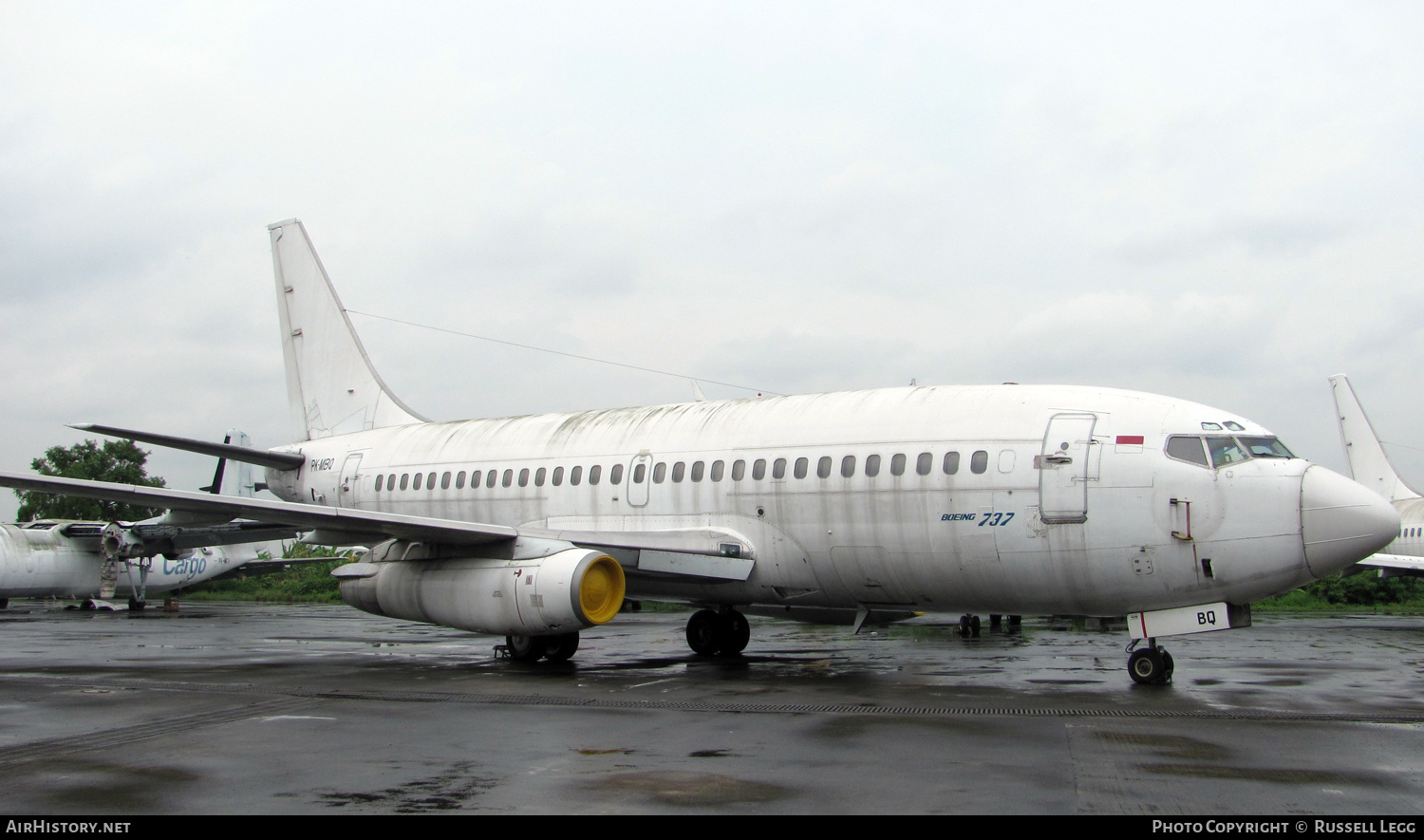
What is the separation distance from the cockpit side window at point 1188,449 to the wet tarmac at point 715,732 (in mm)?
2649

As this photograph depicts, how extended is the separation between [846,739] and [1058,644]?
465 inches

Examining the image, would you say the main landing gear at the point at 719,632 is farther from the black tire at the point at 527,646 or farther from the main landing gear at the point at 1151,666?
the main landing gear at the point at 1151,666

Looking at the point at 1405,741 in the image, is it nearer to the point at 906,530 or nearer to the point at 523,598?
the point at 906,530

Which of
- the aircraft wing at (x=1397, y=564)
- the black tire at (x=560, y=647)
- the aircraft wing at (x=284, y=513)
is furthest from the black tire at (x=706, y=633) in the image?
the aircraft wing at (x=1397, y=564)

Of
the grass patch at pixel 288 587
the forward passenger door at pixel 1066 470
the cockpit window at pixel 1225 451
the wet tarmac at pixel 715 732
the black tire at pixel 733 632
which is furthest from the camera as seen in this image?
the grass patch at pixel 288 587

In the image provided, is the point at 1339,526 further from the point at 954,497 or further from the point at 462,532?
the point at 462,532

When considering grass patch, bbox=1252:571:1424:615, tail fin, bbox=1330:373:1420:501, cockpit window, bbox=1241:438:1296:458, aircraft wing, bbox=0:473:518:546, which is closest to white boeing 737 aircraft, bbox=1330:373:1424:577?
tail fin, bbox=1330:373:1420:501

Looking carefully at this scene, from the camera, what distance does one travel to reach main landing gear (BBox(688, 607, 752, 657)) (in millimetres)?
17016

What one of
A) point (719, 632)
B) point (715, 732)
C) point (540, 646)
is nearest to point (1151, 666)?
point (715, 732)

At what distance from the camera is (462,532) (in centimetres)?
1466

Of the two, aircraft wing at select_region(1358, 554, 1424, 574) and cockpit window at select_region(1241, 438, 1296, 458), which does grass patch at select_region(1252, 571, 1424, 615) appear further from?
cockpit window at select_region(1241, 438, 1296, 458)

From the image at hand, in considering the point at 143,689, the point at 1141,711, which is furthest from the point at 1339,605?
the point at 143,689

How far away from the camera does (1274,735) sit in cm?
904

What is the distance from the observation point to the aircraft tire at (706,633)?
17047 mm
